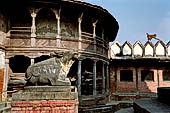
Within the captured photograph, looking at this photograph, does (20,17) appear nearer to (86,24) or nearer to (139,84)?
(86,24)

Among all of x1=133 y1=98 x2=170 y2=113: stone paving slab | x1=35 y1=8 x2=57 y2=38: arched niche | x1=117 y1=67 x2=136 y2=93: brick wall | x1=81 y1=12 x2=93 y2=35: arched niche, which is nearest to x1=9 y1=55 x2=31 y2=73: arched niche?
x1=35 y1=8 x2=57 y2=38: arched niche

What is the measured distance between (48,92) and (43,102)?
27 cm

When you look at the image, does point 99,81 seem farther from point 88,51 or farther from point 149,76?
point 149,76

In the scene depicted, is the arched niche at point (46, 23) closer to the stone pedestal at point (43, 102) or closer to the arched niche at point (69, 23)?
the arched niche at point (69, 23)

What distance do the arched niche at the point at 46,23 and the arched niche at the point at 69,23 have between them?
0.66 meters

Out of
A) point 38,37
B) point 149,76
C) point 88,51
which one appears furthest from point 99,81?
point 38,37

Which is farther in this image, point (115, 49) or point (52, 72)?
point (115, 49)

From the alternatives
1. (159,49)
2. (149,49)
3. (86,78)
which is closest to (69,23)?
(86,78)

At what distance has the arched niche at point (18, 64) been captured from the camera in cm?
1320

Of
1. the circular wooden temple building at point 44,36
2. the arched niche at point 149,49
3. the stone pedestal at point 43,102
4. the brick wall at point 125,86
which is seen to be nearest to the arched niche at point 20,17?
the circular wooden temple building at point 44,36

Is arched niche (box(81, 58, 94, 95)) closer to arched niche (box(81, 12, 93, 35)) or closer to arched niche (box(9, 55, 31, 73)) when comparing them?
arched niche (box(81, 12, 93, 35))

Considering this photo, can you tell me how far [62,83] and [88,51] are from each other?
868 centimetres

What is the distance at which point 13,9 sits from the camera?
12.9 m

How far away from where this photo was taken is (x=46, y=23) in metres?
13.1
